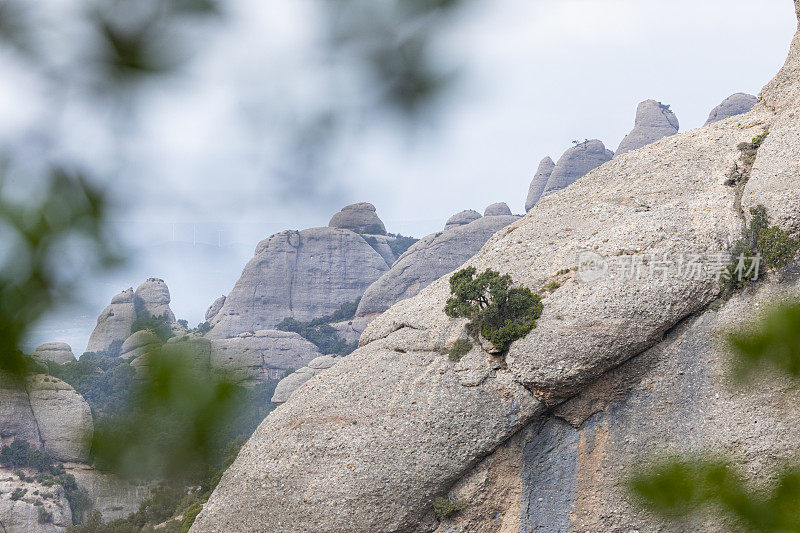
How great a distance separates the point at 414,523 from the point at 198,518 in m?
7.22

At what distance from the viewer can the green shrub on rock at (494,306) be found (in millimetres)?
18938

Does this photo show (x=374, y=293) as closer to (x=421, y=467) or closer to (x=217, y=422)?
(x=421, y=467)

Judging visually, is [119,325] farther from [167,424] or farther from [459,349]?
[459,349]

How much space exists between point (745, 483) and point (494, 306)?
1820cm

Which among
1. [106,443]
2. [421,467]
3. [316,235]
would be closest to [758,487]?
[106,443]

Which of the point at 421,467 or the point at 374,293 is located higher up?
the point at 374,293

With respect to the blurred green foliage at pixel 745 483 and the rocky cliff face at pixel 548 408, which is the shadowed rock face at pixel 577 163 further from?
the blurred green foliage at pixel 745 483

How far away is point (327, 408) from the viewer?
758 inches

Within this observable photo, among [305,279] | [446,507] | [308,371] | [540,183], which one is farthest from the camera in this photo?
[540,183]

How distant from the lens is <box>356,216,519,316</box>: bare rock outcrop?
293 feet

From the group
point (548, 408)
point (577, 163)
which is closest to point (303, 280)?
point (577, 163)

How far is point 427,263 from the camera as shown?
301 ft

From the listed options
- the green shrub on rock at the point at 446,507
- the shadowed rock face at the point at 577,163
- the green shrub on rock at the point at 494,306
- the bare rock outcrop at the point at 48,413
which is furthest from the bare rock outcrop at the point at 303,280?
the bare rock outcrop at the point at 48,413

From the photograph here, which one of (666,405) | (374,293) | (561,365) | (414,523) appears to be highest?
(374,293)
